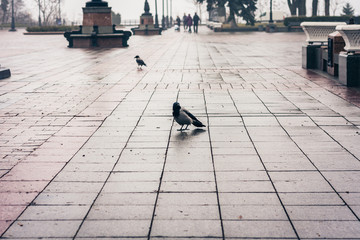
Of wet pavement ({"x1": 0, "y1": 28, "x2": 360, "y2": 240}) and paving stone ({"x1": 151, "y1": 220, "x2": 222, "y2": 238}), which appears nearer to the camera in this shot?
paving stone ({"x1": 151, "y1": 220, "x2": 222, "y2": 238})

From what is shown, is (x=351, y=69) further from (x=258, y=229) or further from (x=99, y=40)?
(x=99, y=40)

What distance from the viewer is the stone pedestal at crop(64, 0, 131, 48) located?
27.2 metres

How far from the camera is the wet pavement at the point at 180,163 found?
4039mm

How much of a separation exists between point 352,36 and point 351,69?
0.73 m

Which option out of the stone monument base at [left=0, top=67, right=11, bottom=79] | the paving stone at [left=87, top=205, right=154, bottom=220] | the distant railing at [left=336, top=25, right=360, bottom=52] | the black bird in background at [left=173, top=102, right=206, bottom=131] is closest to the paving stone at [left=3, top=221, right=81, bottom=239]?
the paving stone at [left=87, top=205, right=154, bottom=220]

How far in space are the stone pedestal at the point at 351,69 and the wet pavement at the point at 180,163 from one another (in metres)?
0.27

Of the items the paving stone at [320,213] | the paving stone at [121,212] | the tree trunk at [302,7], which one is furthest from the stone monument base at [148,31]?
the paving stone at [320,213]

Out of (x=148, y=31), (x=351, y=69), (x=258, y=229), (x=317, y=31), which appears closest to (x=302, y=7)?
(x=148, y=31)

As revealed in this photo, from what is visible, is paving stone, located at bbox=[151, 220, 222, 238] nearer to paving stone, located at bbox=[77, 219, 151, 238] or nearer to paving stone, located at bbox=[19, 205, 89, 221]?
paving stone, located at bbox=[77, 219, 151, 238]

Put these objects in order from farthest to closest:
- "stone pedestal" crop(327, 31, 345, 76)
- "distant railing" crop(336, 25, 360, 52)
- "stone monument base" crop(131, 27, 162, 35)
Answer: "stone monument base" crop(131, 27, 162, 35) < "stone pedestal" crop(327, 31, 345, 76) < "distant railing" crop(336, 25, 360, 52)

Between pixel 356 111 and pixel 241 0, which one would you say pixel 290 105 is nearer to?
pixel 356 111

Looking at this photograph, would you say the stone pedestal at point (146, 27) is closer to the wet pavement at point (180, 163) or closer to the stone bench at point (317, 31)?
the stone bench at point (317, 31)

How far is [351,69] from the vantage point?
11.1 meters

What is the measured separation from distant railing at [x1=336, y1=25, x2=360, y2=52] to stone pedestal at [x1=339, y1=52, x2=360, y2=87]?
→ 157 millimetres
